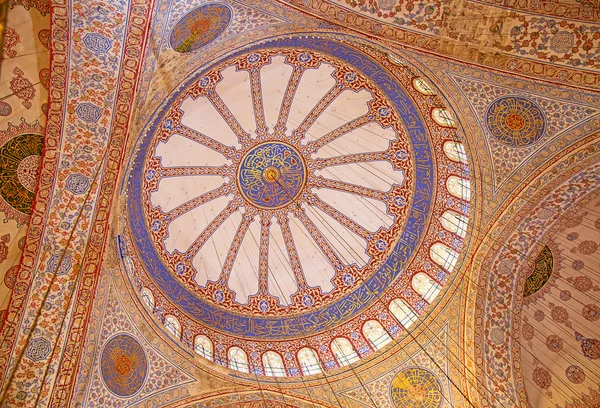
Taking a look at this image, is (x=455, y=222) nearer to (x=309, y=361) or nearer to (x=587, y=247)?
(x=587, y=247)

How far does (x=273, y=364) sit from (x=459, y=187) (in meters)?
4.90

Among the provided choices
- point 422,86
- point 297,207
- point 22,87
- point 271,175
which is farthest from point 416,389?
point 22,87

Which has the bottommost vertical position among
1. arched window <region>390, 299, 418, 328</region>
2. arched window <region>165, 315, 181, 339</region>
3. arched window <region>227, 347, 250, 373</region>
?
arched window <region>390, 299, 418, 328</region>

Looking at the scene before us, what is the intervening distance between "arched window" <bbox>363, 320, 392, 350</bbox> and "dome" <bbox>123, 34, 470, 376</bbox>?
0.02 m

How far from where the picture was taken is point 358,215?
10523 mm

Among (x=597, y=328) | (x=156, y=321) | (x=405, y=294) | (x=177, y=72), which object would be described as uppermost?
(x=177, y=72)

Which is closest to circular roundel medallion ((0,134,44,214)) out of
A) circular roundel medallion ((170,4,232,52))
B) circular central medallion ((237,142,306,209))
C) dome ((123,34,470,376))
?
circular roundel medallion ((170,4,232,52))

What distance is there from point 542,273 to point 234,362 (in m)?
5.72

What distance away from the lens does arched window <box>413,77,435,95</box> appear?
7.87 metres

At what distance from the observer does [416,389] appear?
866 centimetres

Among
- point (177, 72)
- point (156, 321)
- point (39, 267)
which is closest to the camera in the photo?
point (39, 267)

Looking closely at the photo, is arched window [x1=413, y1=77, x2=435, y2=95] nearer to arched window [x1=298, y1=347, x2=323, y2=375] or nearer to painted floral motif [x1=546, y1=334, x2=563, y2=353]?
painted floral motif [x1=546, y1=334, x2=563, y2=353]

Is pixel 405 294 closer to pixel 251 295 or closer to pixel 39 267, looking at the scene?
pixel 251 295

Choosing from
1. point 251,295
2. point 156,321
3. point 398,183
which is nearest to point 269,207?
point 251,295
